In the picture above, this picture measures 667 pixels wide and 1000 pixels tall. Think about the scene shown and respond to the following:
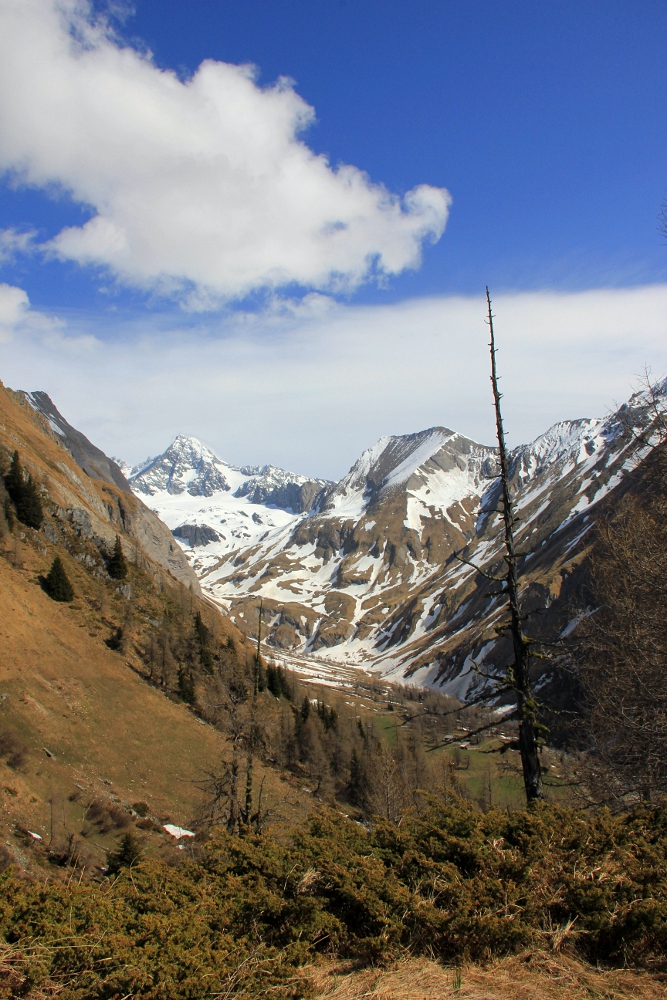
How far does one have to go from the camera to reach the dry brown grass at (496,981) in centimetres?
552

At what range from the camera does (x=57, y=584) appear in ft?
190

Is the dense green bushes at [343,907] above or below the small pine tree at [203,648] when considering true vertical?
above

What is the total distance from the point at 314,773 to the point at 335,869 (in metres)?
77.7

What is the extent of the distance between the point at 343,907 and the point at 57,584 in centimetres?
5849

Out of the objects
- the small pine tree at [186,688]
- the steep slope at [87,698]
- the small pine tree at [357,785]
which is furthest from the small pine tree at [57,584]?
the small pine tree at [357,785]

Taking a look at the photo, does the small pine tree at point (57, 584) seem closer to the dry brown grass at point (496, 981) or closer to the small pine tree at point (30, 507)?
the small pine tree at point (30, 507)

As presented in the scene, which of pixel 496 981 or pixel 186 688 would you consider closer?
pixel 496 981

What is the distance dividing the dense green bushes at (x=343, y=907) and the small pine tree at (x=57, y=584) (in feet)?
183

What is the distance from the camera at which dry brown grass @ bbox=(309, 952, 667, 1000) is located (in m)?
5.52

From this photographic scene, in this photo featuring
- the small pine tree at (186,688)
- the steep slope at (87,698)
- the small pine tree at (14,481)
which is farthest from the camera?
the small pine tree at (186,688)

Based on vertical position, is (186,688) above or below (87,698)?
below

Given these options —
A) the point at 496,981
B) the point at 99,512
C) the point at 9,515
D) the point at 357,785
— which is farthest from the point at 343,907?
the point at 99,512

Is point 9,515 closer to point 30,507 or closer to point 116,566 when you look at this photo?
point 30,507

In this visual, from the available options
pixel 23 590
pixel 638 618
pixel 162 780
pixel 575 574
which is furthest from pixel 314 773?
pixel 575 574
